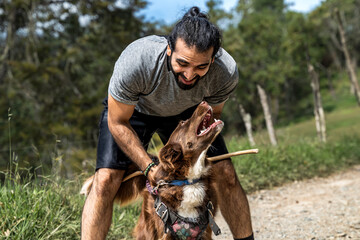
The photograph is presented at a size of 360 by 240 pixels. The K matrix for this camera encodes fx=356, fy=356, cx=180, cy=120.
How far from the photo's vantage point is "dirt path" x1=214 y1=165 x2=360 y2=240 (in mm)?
4145

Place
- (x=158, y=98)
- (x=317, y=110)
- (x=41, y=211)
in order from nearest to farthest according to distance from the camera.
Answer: (x=158, y=98)
(x=41, y=211)
(x=317, y=110)

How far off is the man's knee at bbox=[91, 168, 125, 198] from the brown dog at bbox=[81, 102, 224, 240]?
0.26 m

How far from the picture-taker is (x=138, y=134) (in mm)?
3240

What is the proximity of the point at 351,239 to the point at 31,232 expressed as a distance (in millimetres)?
3277

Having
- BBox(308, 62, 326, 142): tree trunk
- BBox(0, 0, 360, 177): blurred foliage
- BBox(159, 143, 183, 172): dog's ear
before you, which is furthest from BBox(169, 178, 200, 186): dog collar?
BBox(0, 0, 360, 177): blurred foliage

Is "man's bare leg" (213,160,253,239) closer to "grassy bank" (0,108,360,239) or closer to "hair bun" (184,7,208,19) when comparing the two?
"hair bun" (184,7,208,19)

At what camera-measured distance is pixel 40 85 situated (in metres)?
16.6

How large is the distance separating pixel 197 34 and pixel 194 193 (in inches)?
48.0

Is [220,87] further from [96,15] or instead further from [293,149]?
[96,15]

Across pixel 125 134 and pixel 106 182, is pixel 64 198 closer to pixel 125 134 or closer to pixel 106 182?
pixel 106 182

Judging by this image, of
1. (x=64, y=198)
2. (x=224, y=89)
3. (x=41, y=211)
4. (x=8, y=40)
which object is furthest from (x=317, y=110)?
(x=8, y=40)

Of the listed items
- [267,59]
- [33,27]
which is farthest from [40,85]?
[267,59]

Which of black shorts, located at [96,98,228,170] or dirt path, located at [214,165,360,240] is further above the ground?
black shorts, located at [96,98,228,170]

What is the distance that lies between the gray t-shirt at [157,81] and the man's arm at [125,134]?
0.27 ft
